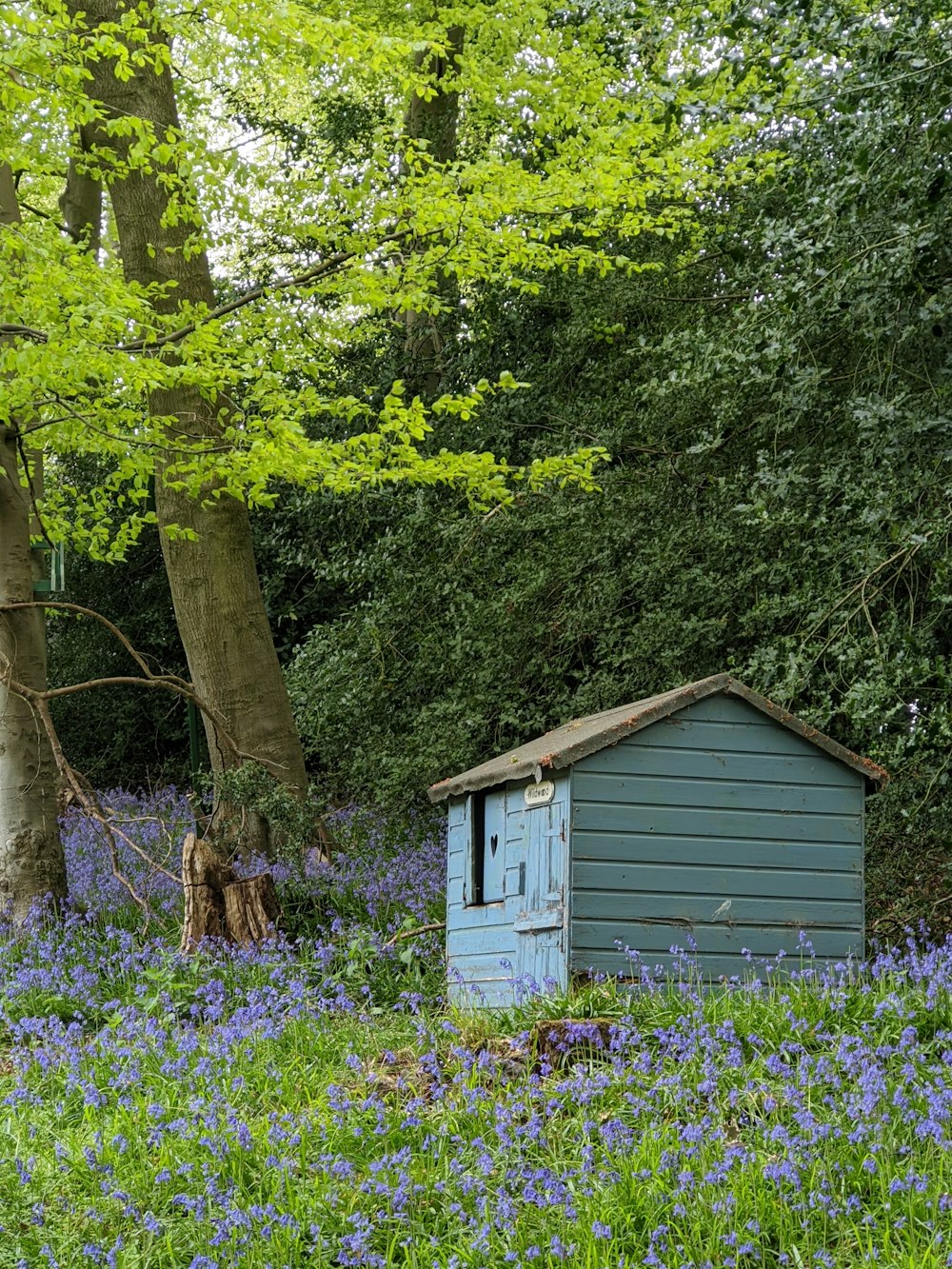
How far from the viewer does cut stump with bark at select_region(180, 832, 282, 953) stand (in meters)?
8.10

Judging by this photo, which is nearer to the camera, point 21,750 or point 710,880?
point 710,880

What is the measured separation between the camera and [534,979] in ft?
19.5

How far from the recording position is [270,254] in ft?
47.8

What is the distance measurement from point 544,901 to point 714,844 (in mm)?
822

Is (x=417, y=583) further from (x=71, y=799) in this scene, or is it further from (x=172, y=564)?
(x=71, y=799)

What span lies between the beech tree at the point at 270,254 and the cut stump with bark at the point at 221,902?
149 cm

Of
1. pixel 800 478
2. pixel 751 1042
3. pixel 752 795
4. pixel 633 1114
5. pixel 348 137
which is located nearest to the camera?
pixel 633 1114

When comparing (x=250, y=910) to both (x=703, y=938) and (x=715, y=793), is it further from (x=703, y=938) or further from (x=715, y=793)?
(x=715, y=793)

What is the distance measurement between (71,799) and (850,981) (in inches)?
327

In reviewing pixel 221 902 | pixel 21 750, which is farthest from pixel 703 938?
pixel 21 750

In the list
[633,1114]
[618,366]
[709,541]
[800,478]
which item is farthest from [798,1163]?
[618,366]

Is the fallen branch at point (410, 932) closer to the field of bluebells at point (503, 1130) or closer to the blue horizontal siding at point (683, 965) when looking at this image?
the field of bluebells at point (503, 1130)

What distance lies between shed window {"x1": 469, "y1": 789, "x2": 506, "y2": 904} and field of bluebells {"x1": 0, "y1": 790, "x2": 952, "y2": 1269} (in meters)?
0.66

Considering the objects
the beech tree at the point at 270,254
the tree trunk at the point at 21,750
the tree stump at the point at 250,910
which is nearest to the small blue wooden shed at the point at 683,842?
the tree stump at the point at 250,910
